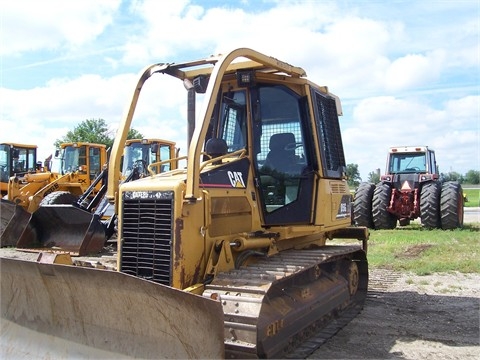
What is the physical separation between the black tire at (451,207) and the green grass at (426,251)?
261mm

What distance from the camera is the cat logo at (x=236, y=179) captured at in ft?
17.2

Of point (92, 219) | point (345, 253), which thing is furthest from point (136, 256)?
point (92, 219)

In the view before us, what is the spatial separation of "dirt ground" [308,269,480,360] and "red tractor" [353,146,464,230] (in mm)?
6739

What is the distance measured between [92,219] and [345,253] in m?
4.58

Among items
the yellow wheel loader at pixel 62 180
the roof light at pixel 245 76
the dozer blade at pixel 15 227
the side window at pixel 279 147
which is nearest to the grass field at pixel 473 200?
the yellow wheel loader at pixel 62 180

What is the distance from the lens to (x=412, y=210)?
16.0 m

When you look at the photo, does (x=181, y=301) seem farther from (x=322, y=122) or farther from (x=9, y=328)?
(x=322, y=122)

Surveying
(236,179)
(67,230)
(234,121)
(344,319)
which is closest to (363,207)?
(67,230)

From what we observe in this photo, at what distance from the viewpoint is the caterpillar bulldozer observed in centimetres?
392

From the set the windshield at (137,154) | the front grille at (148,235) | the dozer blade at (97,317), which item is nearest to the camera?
the dozer blade at (97,317)

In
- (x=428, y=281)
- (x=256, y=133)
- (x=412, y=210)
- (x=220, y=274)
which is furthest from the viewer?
(x=412, y=210)

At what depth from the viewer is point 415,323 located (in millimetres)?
6113

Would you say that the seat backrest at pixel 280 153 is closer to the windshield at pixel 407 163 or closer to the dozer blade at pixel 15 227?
the dozer blade at pixel 15 227

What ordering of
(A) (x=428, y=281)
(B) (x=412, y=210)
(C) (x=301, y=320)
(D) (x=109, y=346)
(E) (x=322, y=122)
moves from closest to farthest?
(D) (x=109, y=346), (C) (x=301, y=320), (E) (x=322, y=122), (A) (x=428, y=281), (B) (x=412, y=210)
